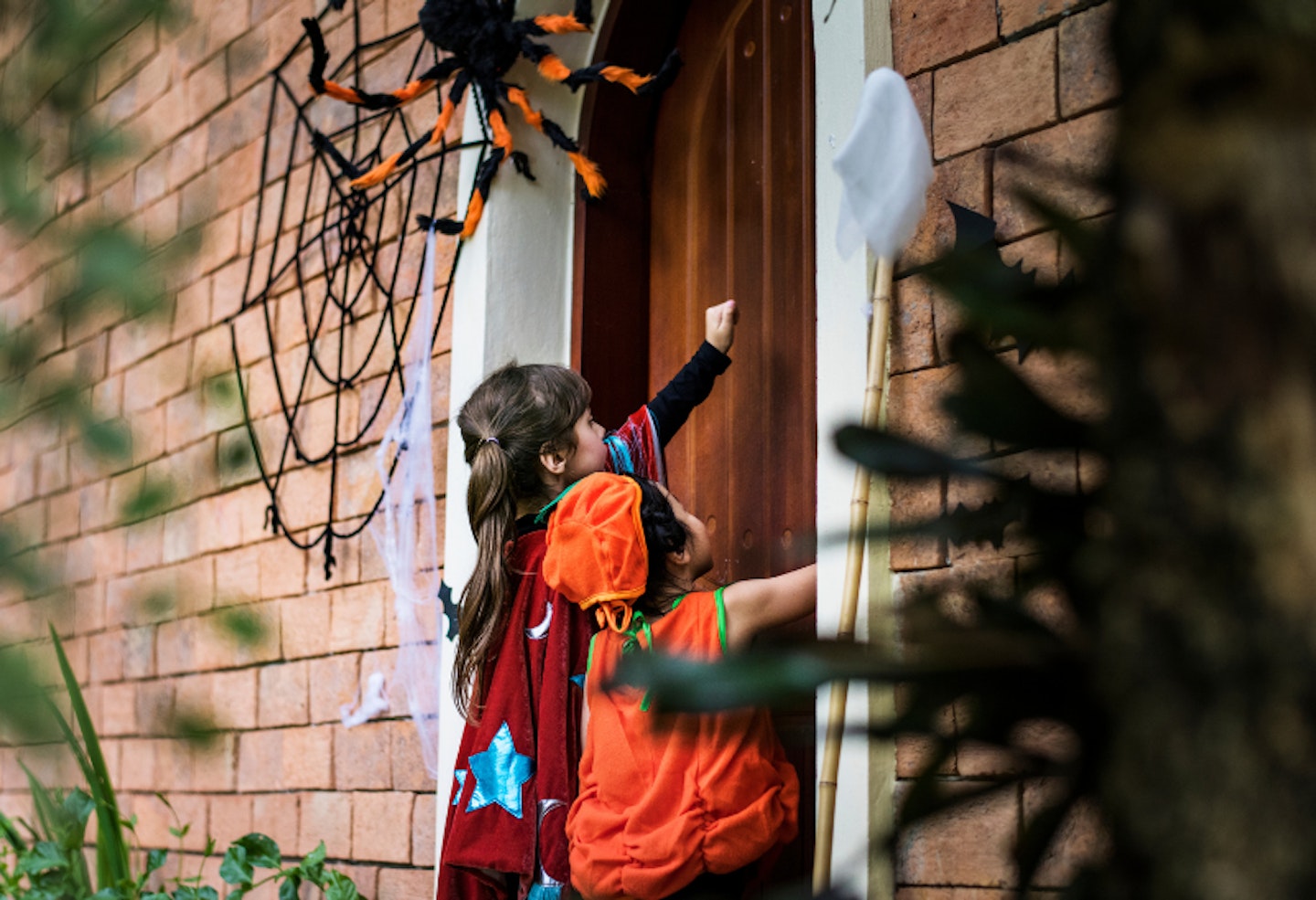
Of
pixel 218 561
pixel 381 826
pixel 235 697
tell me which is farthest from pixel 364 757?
pixel 218 561

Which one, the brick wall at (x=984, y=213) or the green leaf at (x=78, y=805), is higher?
the brick wall at (x=984, y=213)

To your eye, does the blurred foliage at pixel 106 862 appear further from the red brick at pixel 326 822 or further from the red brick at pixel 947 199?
the red brick at pixel 947 199

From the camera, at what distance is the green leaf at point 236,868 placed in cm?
314

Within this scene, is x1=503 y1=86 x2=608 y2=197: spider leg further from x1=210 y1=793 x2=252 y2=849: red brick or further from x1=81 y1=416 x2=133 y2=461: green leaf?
x1=81 y1=416 x2=133 y2=461: green leaf

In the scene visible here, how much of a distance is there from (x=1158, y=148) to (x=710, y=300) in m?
2.32

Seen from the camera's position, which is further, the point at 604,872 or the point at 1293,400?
the point at 604,872

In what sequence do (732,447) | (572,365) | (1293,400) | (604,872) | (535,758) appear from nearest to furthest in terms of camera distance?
(1293,400)
(604,872)
(535,758)
(732,447)
(572,365)

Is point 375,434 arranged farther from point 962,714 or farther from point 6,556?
point 6,556

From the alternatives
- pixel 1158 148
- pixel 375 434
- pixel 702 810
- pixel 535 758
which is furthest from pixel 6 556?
pixel 375 434

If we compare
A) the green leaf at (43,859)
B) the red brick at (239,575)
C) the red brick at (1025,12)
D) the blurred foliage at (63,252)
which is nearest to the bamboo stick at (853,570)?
the red brick at (1025,12)

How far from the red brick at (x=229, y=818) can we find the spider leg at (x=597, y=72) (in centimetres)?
Answer: 205

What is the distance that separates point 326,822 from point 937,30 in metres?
2.32

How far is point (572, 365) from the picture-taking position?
3123mm

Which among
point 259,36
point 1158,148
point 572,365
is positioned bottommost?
point 1158,148
